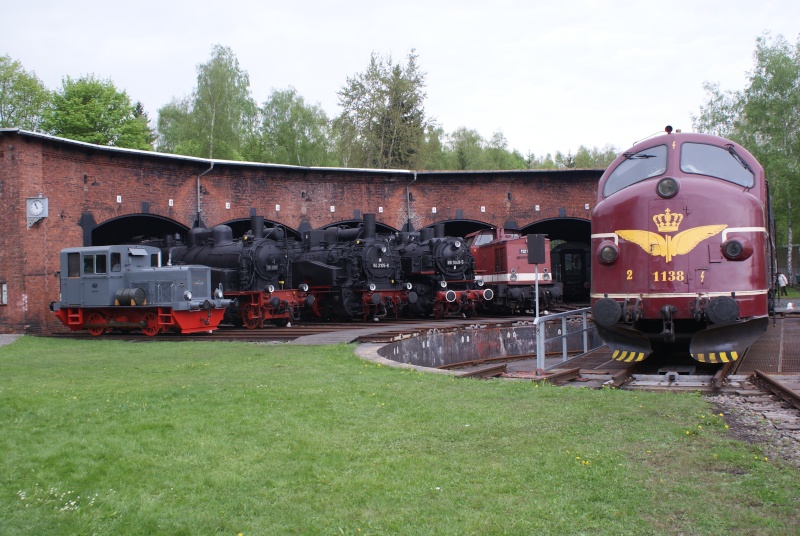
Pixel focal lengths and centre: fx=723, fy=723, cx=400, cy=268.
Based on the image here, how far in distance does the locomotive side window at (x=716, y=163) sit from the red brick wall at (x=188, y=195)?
66.4ft

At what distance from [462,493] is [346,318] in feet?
70.0

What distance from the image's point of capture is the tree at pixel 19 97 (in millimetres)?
56500

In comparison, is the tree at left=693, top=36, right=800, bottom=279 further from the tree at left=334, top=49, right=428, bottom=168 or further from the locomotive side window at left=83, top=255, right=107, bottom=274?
the locomotive side window at left=83, top=255, right=107, bottom=274

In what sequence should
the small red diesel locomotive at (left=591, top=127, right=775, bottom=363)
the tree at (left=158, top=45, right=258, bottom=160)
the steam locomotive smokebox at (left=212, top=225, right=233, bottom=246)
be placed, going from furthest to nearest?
the tree at (left=158, top=45, right=258, bottom=160)
the steam locomotive smokebox at (left=212, top=225, right=233, bottom=246)
the small red diesel locomotive at (left=591, top=127, right=775, bottom=363)

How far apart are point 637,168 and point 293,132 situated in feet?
175

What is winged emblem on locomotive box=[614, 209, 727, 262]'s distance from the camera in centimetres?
1027

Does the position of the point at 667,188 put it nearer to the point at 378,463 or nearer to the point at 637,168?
the point at 637,168

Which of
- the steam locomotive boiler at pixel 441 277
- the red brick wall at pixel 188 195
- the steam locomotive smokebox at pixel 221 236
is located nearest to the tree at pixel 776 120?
the red brick wall at pixel 188 195

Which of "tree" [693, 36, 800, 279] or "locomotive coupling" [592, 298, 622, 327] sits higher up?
"tree" [693, 36, 800, 279]

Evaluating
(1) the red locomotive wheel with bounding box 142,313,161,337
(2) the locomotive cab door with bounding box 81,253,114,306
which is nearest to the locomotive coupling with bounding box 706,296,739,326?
(1) the red locomotive wheel with bounding box 142,313,161,337

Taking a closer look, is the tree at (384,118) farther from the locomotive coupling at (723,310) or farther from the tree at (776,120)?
Answer: the locomotive coupling at (723,310)

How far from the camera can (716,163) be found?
11102 millimetres

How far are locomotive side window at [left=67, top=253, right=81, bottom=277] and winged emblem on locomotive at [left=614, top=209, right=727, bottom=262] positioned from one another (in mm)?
16525

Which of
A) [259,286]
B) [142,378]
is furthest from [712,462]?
[259,286]
